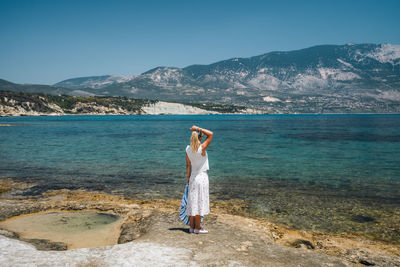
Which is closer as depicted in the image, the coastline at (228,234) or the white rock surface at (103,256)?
the white rock surface at (103,256)

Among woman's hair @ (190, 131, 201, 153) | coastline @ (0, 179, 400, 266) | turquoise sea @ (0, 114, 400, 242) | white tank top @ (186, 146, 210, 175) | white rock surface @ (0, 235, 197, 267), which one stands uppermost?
woman's hair @ (190, 131, 201, 153)

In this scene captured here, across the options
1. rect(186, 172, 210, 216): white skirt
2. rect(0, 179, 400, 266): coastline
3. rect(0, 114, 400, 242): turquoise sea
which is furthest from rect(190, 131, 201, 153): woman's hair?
rect(0, 114, 400, 242): turquoise sea

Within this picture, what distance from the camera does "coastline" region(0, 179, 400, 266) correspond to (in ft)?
26.5

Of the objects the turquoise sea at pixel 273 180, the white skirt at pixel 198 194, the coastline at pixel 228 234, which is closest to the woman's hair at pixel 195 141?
the white skirt at pixel 198 194

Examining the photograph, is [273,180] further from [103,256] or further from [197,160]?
[103,256]

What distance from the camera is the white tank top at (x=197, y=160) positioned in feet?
28.0

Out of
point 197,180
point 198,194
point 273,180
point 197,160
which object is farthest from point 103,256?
point 273,180

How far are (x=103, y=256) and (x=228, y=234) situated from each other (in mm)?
4046

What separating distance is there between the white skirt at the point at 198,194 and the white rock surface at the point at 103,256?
1.36m

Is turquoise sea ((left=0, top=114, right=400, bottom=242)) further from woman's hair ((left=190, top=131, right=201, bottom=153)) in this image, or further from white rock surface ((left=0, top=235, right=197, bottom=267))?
white rock surface ((left=0, top=235, right=197, bottom=267))

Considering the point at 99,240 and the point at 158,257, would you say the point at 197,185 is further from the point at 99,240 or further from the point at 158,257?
the point at 99,240

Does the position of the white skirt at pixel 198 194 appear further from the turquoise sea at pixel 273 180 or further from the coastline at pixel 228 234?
the turquoise sea at pixel 273 180

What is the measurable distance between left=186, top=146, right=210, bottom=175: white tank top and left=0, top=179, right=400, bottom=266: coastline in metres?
2.21

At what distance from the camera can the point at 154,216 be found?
1161cm
